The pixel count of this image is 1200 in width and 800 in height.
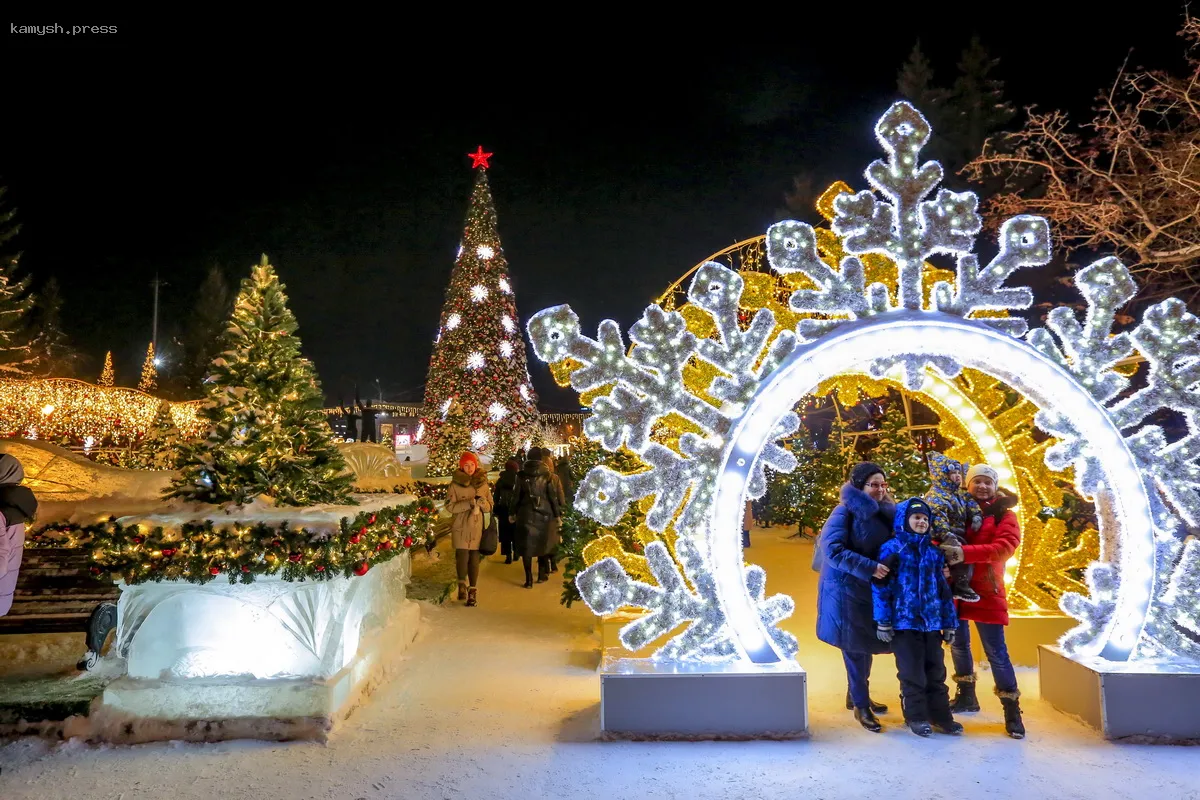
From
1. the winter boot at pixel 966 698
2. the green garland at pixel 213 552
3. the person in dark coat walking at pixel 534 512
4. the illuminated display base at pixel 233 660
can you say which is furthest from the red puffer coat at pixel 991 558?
the person in dark coat walking at pixel 534 512

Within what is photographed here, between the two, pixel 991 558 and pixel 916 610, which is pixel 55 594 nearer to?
pixel 916 610

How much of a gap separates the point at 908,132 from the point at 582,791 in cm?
422

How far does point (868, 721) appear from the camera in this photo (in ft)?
14.1

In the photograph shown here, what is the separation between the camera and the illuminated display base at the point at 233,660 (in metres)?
4.24

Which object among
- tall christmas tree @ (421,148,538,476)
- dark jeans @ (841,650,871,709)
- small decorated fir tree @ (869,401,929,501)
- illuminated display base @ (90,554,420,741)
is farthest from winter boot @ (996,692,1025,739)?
tall christmas tree @ (421,148,538,476)

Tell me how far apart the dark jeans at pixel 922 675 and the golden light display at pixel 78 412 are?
10.3 meters

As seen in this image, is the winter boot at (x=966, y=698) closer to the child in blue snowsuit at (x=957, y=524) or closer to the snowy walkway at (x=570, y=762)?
the snowy walkway at (x=570, y=762)

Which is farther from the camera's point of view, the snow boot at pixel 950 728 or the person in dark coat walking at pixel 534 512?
the person in dark coat walking at pixel 534 512

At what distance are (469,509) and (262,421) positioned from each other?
296 cm

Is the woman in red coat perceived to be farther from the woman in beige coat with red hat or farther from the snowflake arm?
the woman in beige coat with red hat

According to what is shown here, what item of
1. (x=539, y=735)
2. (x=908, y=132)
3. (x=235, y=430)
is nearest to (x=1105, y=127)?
(x=908, y=132)

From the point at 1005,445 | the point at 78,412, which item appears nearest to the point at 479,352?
the point at 78,412

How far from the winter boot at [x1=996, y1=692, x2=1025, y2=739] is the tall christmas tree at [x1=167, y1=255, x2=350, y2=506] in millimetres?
4696

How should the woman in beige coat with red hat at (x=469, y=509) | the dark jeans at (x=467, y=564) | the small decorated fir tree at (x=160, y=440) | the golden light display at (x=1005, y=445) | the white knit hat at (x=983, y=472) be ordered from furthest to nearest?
the small decorated fir tree at (x=160, y=440) < the dark jeans at (x=467, y=564) < the woman in beige coat with red hat at (x=469, y=509) < the golden light display at (x=1005, y=445) < the white knit hat at (x=983, y=472)
